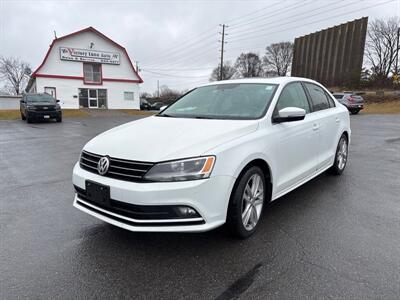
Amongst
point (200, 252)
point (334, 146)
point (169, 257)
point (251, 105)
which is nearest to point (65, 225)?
point (169, 257)

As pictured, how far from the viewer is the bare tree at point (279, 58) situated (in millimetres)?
72938

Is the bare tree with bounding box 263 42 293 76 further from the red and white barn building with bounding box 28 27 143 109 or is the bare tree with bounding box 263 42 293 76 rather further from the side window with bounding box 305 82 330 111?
the side window with bounding box 305 82 330 111

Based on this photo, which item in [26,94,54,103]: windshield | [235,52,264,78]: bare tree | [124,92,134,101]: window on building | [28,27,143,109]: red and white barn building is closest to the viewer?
[26,94,54,103]: windshield

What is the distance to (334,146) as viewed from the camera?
499 cm

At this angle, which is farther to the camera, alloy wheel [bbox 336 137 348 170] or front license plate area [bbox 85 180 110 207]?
alloy wheel [bbox 336 137 348 170]

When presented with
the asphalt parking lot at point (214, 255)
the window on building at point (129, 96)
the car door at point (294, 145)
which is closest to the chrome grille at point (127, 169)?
the asphalt parking lot at point (214, 255)

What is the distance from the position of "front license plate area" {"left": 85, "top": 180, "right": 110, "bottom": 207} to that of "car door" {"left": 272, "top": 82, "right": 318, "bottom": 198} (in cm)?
183

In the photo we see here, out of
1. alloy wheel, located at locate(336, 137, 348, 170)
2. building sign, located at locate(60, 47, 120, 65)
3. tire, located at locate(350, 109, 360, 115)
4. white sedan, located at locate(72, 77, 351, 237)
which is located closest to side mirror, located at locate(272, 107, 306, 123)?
white sedan, located at locate(72, 77, 351, 237)

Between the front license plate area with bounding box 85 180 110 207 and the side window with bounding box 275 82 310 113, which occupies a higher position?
the side window with bounding box 275 82 310 113

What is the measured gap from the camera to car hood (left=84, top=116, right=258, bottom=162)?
2.68 m

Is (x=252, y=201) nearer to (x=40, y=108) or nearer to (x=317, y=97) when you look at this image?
(x=317, y=97)

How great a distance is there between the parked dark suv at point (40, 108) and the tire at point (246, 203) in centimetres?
1742

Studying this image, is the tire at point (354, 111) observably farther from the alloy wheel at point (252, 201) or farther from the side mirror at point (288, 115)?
the alloy wheel at point (252, 201)

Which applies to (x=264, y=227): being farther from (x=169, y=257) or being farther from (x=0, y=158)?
(x=0, y=158)
